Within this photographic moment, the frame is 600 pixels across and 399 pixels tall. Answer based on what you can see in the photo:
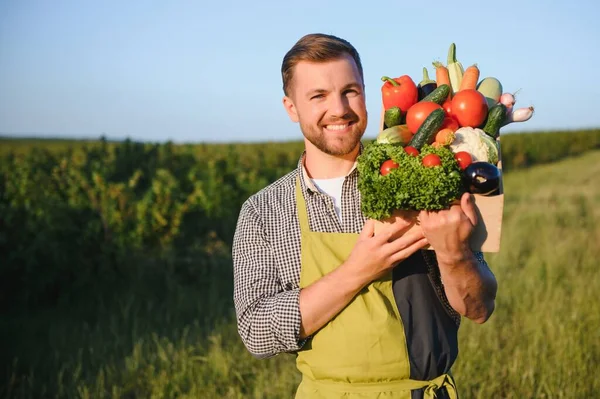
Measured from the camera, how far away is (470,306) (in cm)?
236

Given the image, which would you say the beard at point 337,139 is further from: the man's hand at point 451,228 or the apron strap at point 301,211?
the man's hand at point 451,228

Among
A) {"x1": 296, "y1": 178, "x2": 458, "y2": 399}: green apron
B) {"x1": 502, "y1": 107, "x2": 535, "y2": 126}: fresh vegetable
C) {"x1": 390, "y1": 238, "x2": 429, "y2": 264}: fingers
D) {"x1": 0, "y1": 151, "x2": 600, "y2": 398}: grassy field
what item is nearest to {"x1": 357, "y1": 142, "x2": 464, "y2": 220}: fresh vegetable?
{"x1": 390, "y1": 238, "x2": 429, "y2": 264}: fingers

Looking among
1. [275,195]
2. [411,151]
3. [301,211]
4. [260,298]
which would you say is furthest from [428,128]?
[260,298]

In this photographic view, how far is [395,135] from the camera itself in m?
2.30

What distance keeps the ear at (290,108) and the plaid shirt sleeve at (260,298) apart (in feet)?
1.39

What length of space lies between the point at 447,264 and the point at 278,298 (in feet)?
2.15

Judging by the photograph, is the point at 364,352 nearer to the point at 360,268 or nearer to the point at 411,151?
the point at 360,268

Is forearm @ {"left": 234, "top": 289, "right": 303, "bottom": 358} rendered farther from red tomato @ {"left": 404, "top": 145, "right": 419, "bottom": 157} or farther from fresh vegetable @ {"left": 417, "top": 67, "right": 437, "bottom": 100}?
fresh vegetable @ {"left": 417, "top": 67, "right": 437, "bottom": 100}

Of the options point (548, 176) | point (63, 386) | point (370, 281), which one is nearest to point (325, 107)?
point (370, 281)

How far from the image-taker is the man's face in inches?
99.2

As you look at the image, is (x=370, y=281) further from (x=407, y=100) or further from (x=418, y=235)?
(x=407, y=100)

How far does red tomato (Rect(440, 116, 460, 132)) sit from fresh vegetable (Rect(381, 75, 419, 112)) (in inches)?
7.3

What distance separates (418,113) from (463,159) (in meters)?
0.26

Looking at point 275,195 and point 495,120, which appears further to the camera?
point 275,195
